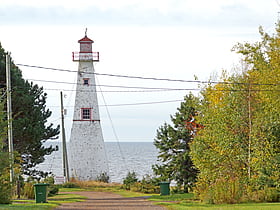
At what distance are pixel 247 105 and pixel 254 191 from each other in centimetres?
429

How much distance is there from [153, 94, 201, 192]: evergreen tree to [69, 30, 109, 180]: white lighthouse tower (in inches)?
331

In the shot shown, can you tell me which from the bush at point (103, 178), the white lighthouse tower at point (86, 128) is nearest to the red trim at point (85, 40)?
the white lighthouse tower at point (86, 128)

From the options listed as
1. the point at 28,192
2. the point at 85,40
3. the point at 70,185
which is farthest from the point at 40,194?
the point at 85,40

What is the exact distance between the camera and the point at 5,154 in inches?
899

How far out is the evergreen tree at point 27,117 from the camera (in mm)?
37713

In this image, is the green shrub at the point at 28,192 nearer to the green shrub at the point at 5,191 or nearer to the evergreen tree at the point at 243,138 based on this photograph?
the green shrub at the point at 5,191

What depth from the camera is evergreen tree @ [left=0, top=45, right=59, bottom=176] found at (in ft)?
124

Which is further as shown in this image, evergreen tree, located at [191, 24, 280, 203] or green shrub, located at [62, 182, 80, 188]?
green shrub, located at [62, 182, 80, 188]

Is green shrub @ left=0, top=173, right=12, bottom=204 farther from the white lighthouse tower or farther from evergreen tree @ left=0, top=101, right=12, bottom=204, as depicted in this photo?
the white lighthouse tower

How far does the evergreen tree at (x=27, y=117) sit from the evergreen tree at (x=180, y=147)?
9.01 m

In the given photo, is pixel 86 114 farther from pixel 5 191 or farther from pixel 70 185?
pixel 5 191

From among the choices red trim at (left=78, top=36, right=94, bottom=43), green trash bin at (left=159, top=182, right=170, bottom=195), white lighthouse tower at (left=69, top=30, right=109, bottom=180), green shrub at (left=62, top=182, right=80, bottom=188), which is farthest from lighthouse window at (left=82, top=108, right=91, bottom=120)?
green trash bin at (left=159, top=182, right=170, bottom=195)

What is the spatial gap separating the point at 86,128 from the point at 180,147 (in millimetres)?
10329

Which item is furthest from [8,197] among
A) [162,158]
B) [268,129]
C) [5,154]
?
[162,158]
